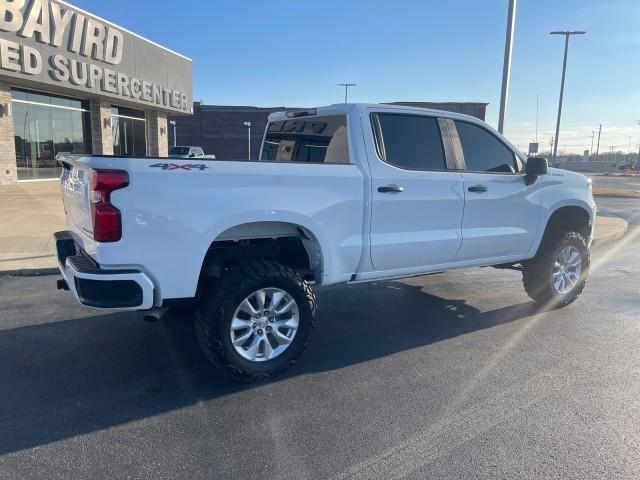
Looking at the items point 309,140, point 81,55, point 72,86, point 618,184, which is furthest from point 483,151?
point 618,184

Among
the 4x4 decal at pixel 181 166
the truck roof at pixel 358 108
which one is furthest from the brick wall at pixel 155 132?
the 4x4 decal at pixel 181 166

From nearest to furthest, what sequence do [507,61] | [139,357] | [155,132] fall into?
[139,357] < [507,61] < [155,132]

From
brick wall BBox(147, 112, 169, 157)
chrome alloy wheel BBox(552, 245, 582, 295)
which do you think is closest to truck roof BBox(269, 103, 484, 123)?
chrome alloy wheel BBox(552, 245, 582, 295)

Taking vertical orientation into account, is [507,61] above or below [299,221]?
above

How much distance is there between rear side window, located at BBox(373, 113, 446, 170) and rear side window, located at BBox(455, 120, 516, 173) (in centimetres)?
36

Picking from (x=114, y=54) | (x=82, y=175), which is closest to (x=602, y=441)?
(x=82, y=175)

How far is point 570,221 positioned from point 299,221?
3.77 metres

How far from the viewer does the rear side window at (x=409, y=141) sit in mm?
4246

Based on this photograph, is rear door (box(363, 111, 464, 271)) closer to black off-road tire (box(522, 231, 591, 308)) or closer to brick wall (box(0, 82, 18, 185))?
black off-road tire (box(522, 231, 591, 308))

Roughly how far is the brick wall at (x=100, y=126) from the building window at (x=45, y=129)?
0.91 feet

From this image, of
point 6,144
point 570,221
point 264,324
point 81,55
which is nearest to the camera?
point 264,324

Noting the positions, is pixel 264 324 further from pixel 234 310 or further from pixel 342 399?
pixel 342 399

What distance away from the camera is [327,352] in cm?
422

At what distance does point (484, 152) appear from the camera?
4.97 metres
